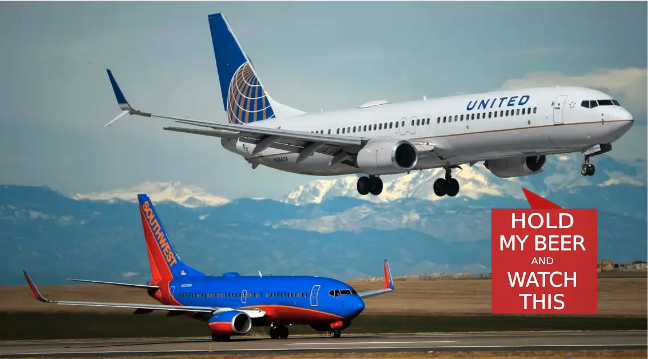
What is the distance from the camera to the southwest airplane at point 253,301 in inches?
2360

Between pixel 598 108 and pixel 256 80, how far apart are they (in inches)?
1161

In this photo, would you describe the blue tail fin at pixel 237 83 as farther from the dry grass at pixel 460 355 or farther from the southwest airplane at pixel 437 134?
the dry grass at pixel 460 355

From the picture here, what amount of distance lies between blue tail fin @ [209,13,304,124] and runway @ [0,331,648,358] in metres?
16.1

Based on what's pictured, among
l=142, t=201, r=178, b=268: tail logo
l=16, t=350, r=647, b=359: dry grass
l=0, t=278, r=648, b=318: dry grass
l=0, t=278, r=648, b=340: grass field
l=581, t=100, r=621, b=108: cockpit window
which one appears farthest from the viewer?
l=0, t=278, r=648, b=318: dry grass

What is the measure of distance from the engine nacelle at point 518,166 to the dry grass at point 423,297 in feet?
98.9

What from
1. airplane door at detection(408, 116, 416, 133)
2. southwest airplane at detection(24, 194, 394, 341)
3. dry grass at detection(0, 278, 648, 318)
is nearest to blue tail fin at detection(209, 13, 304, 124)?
southwest airplane at detection(24, 194, 394, 341)

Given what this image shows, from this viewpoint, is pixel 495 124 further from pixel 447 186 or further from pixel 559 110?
pixel 447 186

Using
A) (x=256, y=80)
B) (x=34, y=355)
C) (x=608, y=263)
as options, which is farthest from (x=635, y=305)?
(x=34, y=355)

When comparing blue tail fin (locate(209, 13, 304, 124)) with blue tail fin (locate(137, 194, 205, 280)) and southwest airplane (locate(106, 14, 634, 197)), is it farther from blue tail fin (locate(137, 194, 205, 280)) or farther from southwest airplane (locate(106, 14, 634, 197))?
blue tail fin (locate(137, 194, 205, 280))

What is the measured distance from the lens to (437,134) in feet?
184

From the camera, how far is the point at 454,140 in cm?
5516

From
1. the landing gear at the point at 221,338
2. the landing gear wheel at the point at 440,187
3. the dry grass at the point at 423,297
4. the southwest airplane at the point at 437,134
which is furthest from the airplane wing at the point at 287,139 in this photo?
the dry grass at the point at 423,297

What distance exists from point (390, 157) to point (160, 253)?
67.4 feet

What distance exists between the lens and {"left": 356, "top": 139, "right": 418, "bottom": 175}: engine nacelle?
56.5m
